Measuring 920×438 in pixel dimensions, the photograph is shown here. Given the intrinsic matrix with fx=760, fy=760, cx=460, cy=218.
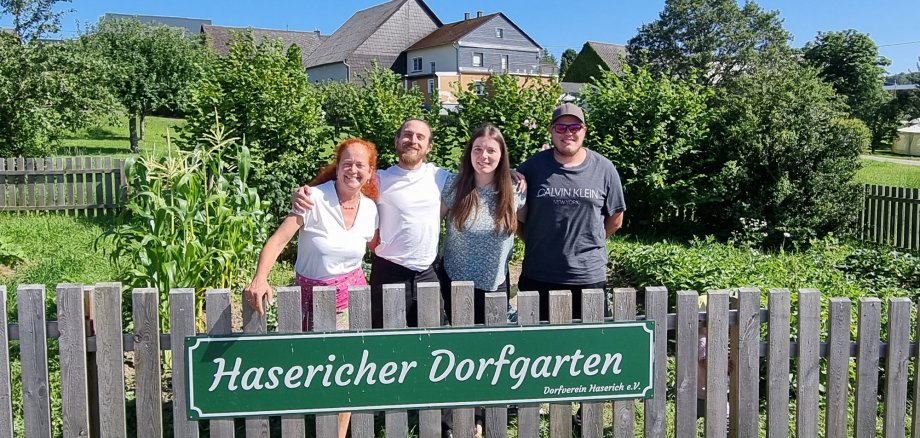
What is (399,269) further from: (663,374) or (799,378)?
(799,378)

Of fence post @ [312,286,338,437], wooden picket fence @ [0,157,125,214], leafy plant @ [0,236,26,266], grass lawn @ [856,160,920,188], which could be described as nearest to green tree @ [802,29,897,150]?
grass lawn @ [856,160,920,188]

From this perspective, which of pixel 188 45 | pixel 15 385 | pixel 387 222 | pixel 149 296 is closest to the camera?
pixel 149 296

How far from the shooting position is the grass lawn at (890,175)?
1953cm

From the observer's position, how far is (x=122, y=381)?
277cm

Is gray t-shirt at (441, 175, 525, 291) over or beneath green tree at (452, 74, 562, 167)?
beneath

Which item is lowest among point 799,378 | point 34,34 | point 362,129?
point 799,378

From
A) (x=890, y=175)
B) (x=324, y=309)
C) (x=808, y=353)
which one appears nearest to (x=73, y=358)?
(x=324, y=309)

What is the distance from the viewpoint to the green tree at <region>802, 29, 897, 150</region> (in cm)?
4056

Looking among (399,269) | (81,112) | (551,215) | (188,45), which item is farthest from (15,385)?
(188,45)

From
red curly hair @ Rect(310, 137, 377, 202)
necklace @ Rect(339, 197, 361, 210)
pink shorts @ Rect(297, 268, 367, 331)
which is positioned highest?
red curly hair @ Rect(310, 137, 377, 202)

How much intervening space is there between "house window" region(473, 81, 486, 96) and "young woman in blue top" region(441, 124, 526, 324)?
21.0 feet

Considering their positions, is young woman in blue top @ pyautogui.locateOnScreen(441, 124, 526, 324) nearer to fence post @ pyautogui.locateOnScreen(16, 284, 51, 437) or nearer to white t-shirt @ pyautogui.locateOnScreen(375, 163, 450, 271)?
white t-shirt @ pyautogui.locateOnScreen(375, 163, 450, 271)

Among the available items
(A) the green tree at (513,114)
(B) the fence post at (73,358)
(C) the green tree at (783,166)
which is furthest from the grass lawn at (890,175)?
(B) the fence post at (73,358)

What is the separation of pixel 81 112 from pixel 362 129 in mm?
9200
